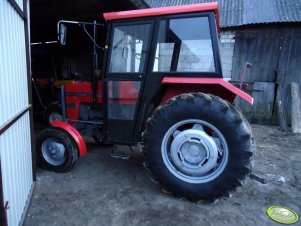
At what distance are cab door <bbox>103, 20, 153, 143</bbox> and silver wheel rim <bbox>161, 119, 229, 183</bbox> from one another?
630 millimetres

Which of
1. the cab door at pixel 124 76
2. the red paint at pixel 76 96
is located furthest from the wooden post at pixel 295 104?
the red paint at pixel 76 96

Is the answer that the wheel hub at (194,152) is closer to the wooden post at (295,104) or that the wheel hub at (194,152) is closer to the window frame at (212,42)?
the window frame at (212,42)

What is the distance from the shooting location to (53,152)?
135 inches

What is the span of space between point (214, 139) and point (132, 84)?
119 cm

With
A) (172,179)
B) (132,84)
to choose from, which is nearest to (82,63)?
(132,84)

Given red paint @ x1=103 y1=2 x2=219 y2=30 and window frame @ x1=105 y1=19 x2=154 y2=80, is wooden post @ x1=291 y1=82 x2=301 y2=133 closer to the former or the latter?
red paint @ x1=103 y1=2 x2=219 y2=30

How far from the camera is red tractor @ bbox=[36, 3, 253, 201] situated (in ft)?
8.52

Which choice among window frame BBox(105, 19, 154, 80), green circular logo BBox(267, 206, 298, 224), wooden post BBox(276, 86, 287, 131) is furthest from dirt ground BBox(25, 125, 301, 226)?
wooden post BBox(276, 86, 287, 131)

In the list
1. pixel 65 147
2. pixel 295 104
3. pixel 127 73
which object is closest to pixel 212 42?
pixel 127 73

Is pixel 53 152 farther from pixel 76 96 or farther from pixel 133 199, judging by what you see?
pixel 133 199

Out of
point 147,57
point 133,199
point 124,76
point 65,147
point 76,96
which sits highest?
point 147,57

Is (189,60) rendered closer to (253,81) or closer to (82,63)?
(253,81)

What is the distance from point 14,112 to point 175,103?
157cm

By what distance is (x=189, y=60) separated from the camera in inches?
112
